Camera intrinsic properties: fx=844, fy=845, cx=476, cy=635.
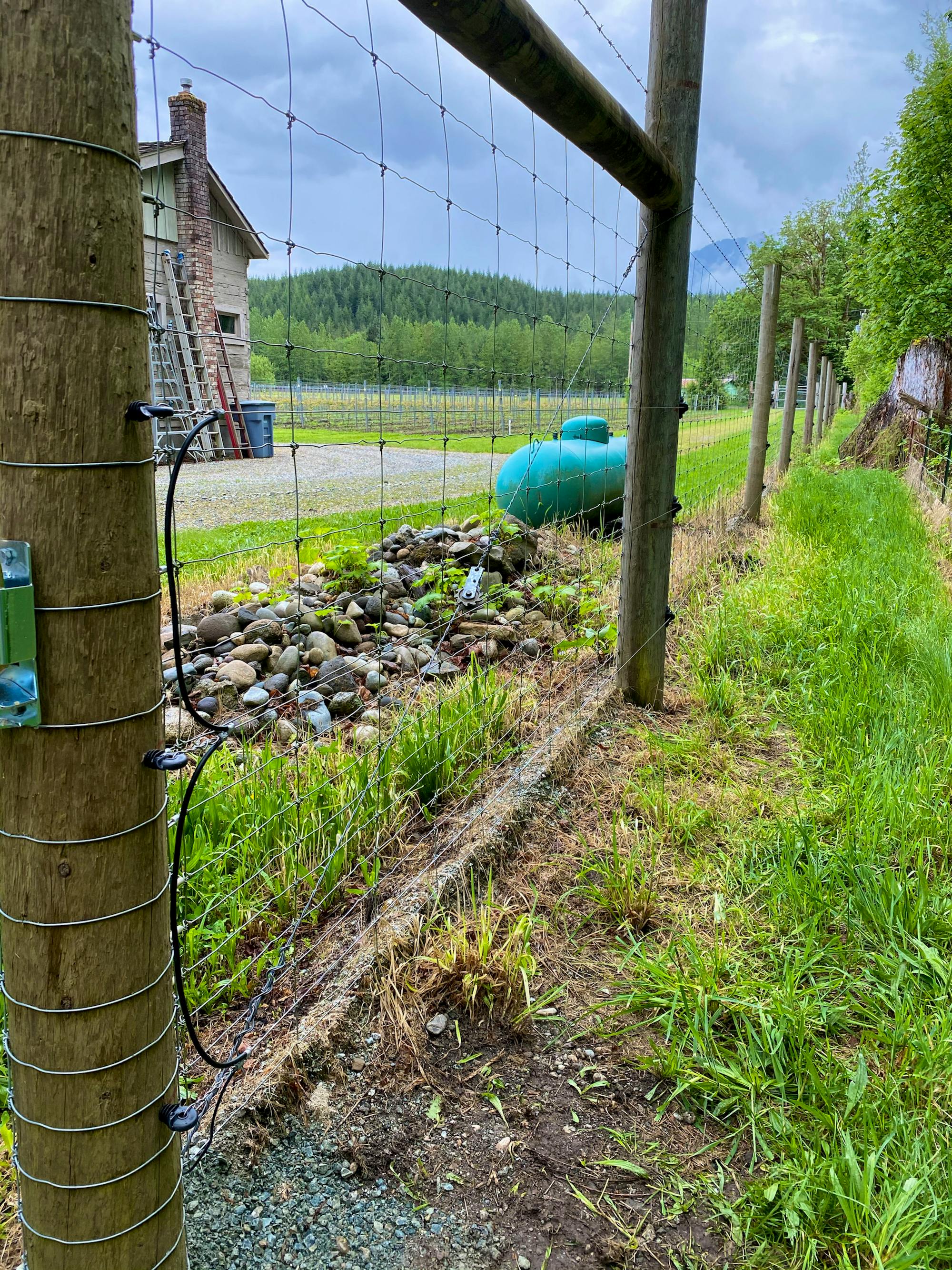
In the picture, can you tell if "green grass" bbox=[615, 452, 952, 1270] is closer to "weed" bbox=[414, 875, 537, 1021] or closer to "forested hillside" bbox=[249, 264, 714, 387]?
"weed" bbox=[414, 875, 537, 1021]

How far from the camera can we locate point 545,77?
2.12 m

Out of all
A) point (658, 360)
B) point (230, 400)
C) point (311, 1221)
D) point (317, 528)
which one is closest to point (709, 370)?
point (230, 400)

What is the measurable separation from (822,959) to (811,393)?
72.3 ft

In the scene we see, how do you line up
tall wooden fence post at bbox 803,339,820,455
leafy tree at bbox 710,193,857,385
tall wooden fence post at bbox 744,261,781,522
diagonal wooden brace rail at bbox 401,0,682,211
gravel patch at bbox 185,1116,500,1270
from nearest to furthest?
1. gravel patch at bbox 185,1116,500,1270
2. diagonal wooden brace rail at bbox 401,0,682,211
3. tall wooden fence post at bbox 744,261,781,522
4. tall wooden fence post at bbox 803,339,820,455
5. leafy tree at bbox 710,193,857,385

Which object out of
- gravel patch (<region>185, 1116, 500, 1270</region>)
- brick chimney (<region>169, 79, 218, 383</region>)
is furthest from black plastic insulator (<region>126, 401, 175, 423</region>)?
gravel patch (<region>185, 1116, 500, 1270</region>)

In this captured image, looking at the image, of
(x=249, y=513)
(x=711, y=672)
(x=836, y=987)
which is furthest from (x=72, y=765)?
(x=249, y=513)

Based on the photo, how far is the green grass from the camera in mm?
1465

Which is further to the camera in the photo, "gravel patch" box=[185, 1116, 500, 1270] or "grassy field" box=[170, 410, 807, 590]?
"grassy field" box=[170, 410, 807, 590]

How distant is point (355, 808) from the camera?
7.98 feet

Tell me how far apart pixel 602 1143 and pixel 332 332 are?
2473 millimetres

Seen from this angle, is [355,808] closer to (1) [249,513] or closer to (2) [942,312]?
(1) [249,513]

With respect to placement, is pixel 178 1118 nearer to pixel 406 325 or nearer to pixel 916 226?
pixel 406 325

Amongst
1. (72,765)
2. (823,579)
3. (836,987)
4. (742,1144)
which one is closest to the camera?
(72,765)

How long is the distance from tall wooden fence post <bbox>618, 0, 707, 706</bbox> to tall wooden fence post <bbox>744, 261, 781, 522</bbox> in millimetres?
5624
